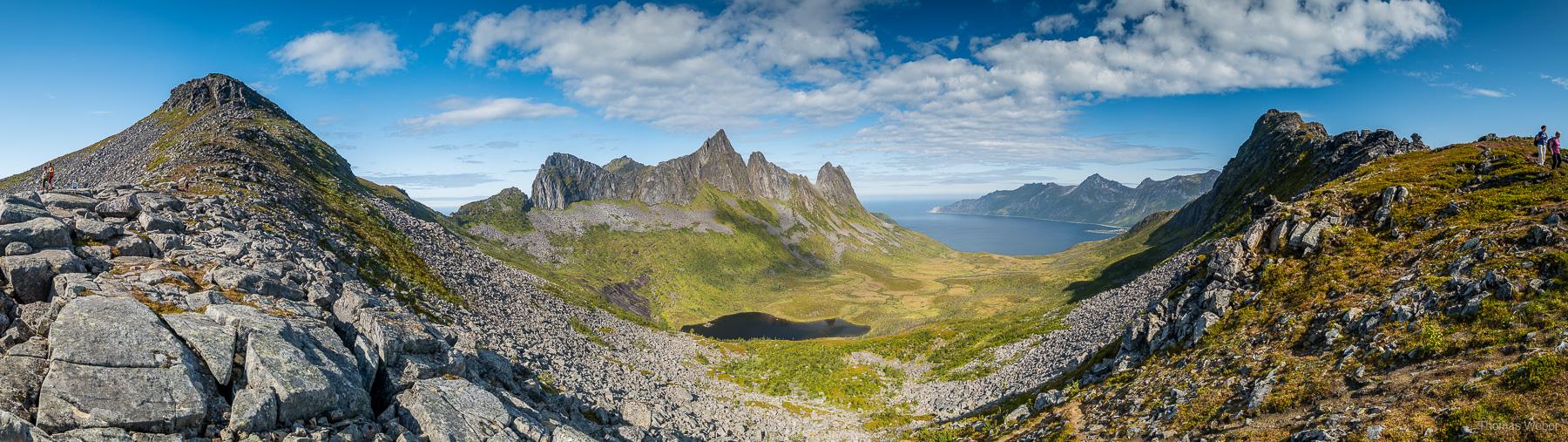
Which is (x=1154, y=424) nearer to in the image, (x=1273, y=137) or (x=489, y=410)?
(x=489, y=410)

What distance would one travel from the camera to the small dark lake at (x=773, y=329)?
130 m

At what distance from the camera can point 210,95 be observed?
10181 centimetres

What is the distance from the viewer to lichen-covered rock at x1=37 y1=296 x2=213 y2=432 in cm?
1446

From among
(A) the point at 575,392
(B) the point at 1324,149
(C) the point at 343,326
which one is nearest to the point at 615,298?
(A) the point at 575,392

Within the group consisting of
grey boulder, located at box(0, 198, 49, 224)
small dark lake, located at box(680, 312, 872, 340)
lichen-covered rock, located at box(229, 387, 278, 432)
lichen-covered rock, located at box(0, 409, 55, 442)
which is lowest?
small dark lake, located at box(680, 312, 872, 340)

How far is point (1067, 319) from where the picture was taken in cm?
6750

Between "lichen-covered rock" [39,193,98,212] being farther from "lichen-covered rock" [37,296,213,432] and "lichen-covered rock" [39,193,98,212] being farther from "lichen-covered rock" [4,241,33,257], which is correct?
"lichen-covered rock" [37,296,213,432]

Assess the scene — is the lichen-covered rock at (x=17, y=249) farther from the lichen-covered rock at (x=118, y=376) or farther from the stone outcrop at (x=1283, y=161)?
the stone outcrop at (x=1283, y=161)

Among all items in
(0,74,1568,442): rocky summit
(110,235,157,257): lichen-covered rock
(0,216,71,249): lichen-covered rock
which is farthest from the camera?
(110,235,157,257): lichen-covered rock

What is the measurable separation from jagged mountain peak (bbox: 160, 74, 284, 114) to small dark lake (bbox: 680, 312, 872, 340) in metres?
95.8

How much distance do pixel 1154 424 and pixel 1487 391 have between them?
1150cm

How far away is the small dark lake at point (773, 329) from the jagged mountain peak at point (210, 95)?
95.8 metres

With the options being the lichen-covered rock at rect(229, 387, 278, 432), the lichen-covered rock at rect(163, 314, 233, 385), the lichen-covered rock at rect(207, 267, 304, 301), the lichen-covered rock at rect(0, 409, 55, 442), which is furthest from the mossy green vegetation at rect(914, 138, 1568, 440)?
the lichen-covered rock at rect(207, 267, 304, 301)

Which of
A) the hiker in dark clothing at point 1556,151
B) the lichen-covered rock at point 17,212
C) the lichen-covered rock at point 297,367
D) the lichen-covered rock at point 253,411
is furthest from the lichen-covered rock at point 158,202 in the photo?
the hiker in dark clothing at point 1556,151
